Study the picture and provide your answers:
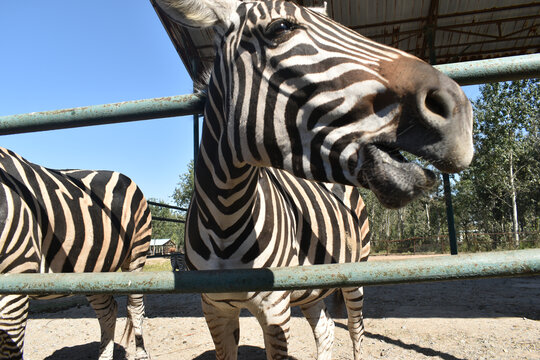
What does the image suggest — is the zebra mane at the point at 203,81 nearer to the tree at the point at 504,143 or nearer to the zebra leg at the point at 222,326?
the zebra leg at the point at 222,326

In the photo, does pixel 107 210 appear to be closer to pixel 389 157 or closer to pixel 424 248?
pixel 389 157

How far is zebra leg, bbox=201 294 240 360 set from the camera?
1.93m

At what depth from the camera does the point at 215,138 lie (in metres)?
1.54

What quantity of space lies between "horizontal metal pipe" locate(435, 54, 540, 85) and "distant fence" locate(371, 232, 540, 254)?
2178 centimetres

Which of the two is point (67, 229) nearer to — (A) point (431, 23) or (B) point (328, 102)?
(B) point (328, 102)

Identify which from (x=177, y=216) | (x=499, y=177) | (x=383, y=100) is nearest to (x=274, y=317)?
(x=383, y=100)

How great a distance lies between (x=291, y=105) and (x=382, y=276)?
1.92 feet

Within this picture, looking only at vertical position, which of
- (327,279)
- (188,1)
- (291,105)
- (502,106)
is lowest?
(327,279)

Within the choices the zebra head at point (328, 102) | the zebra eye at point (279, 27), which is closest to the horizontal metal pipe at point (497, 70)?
the zebra head at point (328, 102)

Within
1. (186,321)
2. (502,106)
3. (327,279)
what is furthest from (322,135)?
(502,106)

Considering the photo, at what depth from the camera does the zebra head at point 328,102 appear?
861mm

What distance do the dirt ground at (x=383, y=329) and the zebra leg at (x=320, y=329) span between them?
740 mm

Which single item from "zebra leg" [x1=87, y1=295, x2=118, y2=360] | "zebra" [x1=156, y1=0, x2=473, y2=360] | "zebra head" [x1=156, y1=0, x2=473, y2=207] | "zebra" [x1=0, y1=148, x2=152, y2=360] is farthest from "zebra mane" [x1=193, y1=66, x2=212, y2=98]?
"zebra leg" [x1=87, y1=295, x2=118, y2=360]

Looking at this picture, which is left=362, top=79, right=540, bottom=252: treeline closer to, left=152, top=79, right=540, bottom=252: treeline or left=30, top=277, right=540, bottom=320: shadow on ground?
left=152, top=79, right=540, bottom=252: treeline
